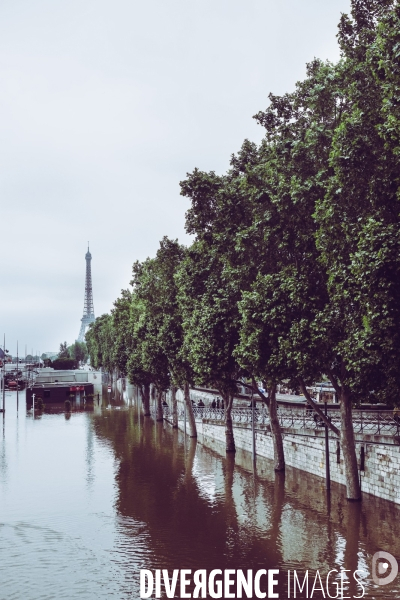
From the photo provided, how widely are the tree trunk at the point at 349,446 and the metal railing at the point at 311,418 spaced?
5.42 metres

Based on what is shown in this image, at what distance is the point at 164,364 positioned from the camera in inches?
2356

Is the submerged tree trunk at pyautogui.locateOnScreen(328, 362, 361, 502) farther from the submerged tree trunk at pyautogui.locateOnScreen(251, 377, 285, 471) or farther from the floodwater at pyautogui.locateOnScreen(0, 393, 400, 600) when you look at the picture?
the submerged tree trunk at pyautogui.locateOnScreen(251, 377, 285, 471)

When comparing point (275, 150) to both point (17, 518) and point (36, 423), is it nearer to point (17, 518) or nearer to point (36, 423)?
point (17, 518)

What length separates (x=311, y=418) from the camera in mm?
46062

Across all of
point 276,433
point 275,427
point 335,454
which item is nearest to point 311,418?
point 276,433

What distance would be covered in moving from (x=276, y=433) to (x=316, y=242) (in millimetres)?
15806

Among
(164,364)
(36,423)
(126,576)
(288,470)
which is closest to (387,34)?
(126,576)

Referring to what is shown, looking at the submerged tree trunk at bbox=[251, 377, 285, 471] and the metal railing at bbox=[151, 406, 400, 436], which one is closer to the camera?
the metal railing at bbox=[151, 406, 400, 436]

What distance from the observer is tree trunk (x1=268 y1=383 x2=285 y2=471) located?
37.1m

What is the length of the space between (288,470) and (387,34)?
26020mm

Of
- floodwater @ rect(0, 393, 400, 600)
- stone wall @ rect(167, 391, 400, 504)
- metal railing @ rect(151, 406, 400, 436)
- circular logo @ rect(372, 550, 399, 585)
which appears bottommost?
circular logo @ rect(372, 550, 399, 585)

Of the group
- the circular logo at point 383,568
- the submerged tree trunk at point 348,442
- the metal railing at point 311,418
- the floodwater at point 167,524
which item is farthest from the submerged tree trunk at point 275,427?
the circular logo at point 383,568

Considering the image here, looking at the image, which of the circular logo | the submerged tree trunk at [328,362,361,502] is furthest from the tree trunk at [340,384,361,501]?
the circular logo

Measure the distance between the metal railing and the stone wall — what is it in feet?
4.03
